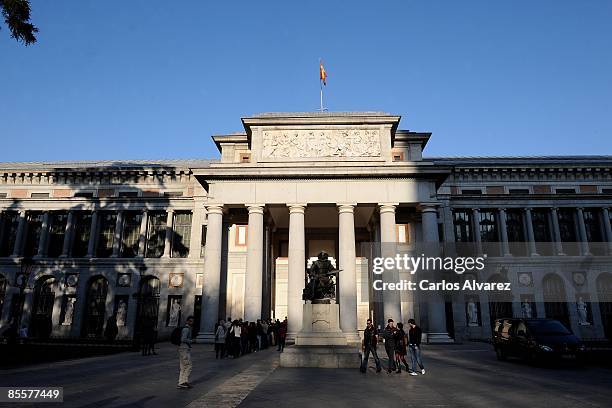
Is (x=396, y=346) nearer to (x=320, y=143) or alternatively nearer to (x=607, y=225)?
(x=320, y=143)

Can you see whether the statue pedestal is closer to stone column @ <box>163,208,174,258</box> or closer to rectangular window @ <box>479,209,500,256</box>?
stone column @ <box>163,208,174,258</box>

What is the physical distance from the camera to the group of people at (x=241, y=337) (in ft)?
66.4

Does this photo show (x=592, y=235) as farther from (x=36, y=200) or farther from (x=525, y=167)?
(x=36, y=200)

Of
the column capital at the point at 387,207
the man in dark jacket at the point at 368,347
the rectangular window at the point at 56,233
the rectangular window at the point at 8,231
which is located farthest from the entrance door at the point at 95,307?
the man in dark jacket at the point at 368,347

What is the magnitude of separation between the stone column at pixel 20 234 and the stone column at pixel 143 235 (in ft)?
40.6

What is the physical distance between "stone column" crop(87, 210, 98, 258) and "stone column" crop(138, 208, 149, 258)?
15.1 feet

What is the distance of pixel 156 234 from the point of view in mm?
44031

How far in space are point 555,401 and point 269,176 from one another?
23082 millimetres

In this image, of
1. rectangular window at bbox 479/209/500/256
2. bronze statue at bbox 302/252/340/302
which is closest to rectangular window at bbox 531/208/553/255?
rectangular window at bbox 479/209/500/256

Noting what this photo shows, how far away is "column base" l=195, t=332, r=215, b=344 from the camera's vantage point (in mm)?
28411

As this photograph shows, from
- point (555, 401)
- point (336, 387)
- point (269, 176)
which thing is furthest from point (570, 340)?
point (269, 176)

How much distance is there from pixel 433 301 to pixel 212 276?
1555 centimetres

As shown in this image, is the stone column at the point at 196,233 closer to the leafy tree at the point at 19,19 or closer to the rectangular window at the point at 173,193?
the rectangular window at the point at 173,193
